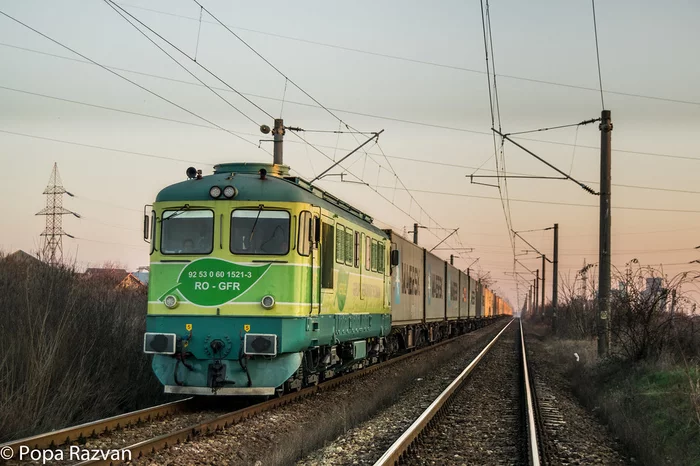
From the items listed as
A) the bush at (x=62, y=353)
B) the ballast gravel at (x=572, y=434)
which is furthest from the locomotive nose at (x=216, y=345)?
the ballast gravel at (x=572, y=434)

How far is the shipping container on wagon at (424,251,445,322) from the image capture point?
2816 centimetres

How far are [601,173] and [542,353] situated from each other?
1209 cm

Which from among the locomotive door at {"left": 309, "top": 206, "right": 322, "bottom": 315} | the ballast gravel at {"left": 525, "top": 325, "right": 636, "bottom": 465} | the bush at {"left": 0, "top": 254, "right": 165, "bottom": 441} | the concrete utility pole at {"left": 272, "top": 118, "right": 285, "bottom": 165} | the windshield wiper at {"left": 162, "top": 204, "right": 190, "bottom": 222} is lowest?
the ballast gravel at {"left": 525, "top": 325, "right": 636, "bottom": 465}

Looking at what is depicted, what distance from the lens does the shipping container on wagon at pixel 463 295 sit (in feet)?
134

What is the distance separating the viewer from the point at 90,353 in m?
12.3

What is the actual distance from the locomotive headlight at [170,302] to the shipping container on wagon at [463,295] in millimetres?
30031

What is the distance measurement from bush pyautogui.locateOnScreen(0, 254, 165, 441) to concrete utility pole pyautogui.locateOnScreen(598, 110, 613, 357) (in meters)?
11.5

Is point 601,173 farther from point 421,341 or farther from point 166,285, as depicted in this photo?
point 166,285

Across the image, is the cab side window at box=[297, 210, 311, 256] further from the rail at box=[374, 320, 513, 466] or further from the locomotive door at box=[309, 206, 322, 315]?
the rail at box=[374, 320, 513, 466]

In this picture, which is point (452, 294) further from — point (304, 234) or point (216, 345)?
point (216, 345)

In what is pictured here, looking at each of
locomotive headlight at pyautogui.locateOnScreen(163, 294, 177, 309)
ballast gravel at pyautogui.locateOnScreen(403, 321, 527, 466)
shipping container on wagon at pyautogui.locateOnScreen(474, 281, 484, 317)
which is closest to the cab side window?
locomotive headlight at pyautogui.locateOnScreen(163, 294, 177, 309)

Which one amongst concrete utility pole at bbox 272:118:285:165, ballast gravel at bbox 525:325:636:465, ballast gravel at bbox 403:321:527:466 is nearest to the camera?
ballast gravel at bbox 403:321:527:466

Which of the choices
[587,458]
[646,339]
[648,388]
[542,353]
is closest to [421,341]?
[542,353]

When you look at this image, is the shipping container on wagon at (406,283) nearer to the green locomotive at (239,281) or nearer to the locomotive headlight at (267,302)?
the green locomotive at (239,281)
